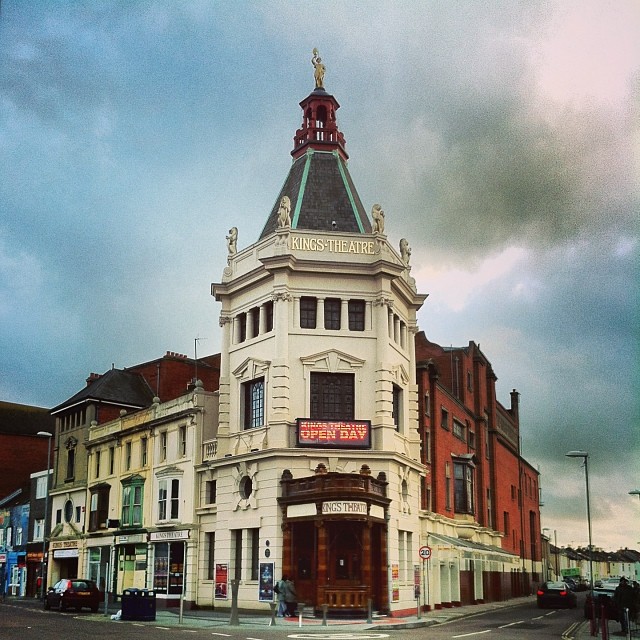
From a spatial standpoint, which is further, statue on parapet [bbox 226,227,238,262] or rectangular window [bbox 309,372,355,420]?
statue on parapet [bbox 226,227,238,262]

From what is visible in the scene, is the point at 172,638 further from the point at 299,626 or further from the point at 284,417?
the point at 284,417

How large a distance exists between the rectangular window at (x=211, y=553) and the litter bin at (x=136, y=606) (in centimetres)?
736

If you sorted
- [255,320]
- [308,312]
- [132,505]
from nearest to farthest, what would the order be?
[308,312]
[255,320]
[132,505]

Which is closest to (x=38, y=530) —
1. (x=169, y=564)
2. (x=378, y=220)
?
(x=169, y=564)

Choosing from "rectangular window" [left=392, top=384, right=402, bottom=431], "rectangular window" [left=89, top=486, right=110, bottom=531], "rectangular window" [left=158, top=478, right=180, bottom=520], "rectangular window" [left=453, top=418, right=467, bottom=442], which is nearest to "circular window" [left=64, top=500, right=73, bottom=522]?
"rectangular window" [left=89, top=486, right=110, bottom=531]

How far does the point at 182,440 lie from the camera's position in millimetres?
45219

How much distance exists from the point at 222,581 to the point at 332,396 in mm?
9422

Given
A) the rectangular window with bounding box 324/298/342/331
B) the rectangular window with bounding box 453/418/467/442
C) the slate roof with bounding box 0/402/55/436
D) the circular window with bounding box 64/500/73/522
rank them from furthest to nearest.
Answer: the slate roof with bounding box 0/402/55/436 → the circular window with bounding box 64/500/73/522 → the rectangular window with bounding box 453/418/467/442 → the rectangular window with bounding box 324/298/342/331

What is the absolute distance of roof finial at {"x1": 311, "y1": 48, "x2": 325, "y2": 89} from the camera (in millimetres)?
47438

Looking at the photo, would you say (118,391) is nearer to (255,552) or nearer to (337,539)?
(255,552)

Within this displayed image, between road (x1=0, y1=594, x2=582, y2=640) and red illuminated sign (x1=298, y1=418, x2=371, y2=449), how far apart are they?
832 cm

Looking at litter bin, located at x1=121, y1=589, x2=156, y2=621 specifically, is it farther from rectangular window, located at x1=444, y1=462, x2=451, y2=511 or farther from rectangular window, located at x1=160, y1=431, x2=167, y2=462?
rectangular window, located at x1=444, y1=462, x2=451, y2=511

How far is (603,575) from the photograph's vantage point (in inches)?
7653

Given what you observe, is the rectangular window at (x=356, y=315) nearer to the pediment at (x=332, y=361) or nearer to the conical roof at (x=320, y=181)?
the pediment at (x=332, y=361)
